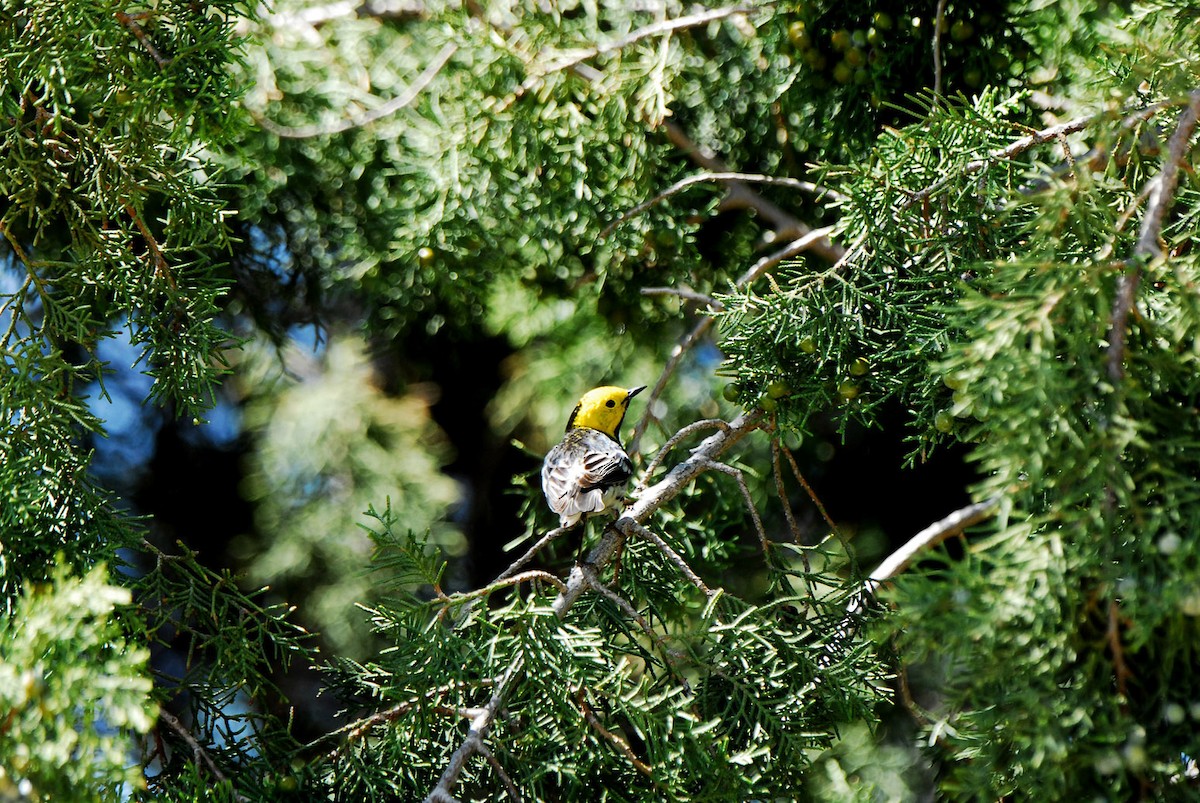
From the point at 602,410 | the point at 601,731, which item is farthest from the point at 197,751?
the point at 602,410

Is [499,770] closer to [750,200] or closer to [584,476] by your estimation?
[584,476]

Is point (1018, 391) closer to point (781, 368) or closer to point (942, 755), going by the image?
point (781, 368)

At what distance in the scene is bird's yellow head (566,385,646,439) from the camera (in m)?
2.96

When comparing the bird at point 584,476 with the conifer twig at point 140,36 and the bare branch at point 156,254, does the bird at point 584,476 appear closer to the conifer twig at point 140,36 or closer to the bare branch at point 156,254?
the bare branch at point 156,254

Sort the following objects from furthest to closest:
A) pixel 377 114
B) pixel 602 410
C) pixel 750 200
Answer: pixel 602 410, pixel 377 114, pixel 750 200

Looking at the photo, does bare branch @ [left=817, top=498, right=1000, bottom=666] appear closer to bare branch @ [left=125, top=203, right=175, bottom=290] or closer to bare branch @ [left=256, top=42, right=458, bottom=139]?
bare branch @ [left=125, top=203, right=175, bottom=290]

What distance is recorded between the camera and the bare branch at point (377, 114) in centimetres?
261

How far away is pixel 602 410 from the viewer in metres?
3.04

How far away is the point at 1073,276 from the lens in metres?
1.24

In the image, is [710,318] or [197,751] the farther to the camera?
[710,318]

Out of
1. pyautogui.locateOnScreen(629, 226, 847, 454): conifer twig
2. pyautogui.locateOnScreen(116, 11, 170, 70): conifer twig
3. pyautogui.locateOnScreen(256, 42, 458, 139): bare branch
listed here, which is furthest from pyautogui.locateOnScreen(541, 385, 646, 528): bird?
pyautogui.locateOnScreen(116, 11, 170, 70): conifer twig

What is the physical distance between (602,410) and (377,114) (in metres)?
0.99

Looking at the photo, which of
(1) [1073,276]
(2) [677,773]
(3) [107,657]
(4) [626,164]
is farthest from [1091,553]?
(4) [626,164]

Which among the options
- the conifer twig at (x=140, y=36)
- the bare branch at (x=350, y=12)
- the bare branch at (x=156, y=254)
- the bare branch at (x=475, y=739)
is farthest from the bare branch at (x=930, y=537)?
the bare branch at (x=350, y=12)
